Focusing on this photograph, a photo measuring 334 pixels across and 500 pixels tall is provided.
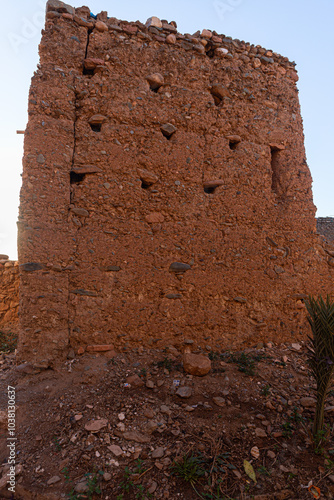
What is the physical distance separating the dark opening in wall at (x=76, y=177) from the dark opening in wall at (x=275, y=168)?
2.45 meters

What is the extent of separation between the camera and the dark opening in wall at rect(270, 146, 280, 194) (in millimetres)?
4125

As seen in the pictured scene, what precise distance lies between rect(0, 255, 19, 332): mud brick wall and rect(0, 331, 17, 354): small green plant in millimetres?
192

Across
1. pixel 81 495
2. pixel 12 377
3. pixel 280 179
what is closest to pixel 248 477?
pixel 81 495

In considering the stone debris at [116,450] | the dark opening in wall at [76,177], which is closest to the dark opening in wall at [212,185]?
the dark opening in wall at [76,177]

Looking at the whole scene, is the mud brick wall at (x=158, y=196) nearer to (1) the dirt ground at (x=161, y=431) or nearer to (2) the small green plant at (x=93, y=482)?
(1) the dirt ground at (x=161, y=431)

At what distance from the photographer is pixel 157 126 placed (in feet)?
12.0

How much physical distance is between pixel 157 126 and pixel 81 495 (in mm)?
3492

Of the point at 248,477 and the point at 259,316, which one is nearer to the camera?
the point at 248,477

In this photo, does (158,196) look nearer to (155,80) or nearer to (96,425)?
(155,80)

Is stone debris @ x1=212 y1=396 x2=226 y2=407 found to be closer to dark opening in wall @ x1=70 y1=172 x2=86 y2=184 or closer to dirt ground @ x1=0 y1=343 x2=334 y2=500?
dirt ground @ x1=0 y1=343 x2=334 y2=500

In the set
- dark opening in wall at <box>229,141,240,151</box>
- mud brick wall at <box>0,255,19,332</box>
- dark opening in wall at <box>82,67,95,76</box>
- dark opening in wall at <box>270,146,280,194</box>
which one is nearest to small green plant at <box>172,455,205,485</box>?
mud brick wall at <box>0,255,19,332</box>

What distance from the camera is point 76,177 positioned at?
3.41 metres

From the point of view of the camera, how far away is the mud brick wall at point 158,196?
3.15 m

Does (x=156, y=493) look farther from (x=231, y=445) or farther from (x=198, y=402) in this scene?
(x=198, y=402)
